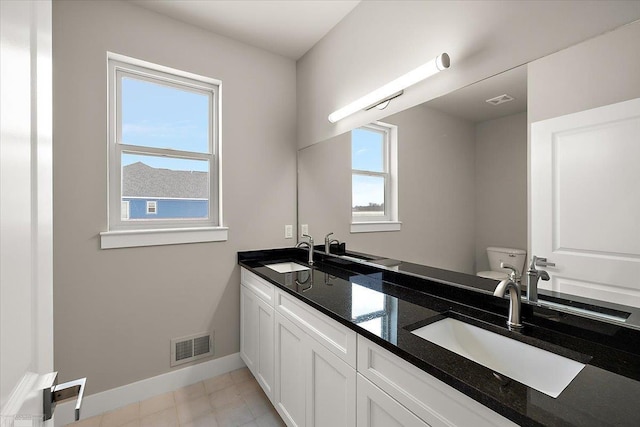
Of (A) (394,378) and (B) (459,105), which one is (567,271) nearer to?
(A) (394,378)

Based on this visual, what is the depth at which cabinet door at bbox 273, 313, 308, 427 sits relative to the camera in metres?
1.45

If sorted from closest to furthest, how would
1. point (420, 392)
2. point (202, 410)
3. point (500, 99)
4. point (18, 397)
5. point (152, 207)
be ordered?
point (18, 397) → point (420, 392) → point (500, 99) → point (202, 410) → point (152, 207)

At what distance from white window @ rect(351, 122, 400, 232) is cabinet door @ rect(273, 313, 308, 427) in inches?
32.3

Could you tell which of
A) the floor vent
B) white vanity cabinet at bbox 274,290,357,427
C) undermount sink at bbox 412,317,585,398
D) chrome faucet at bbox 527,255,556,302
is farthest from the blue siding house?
chrome faucet at bbox 527,255,556,302

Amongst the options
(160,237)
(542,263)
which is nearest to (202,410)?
(160,237)

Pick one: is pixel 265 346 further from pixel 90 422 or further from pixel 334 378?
pixel 90 422

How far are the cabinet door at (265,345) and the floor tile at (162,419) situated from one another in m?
0.54

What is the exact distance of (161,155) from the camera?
7.07ft

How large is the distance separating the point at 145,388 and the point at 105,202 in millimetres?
1305

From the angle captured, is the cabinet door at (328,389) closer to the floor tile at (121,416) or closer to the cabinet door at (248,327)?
the cabinet door at (248,327)

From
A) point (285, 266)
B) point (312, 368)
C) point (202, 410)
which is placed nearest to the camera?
point (312, 368)

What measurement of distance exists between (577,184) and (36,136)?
1.47 m

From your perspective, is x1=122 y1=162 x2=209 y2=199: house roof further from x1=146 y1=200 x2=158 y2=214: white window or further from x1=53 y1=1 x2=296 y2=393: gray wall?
x1=53 y1=1 x2=296 y2=393: gray wall

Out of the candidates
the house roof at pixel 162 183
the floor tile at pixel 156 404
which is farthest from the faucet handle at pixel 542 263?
the floor tile at pixel 156 404
